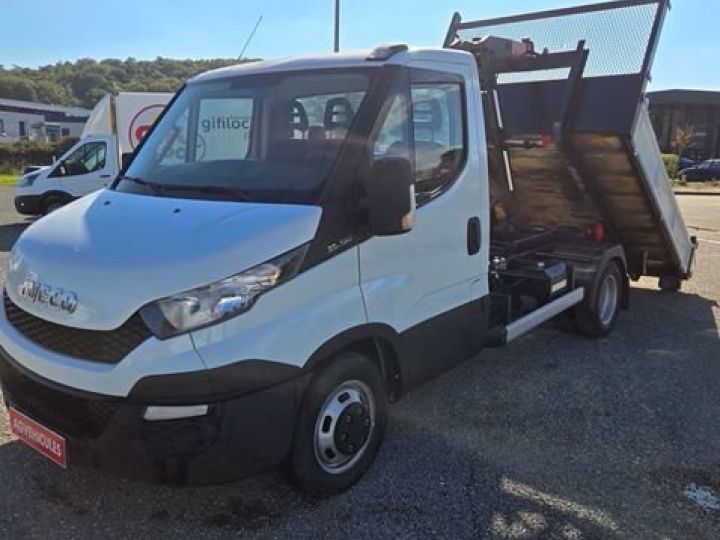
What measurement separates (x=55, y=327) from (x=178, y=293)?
2.25 ft

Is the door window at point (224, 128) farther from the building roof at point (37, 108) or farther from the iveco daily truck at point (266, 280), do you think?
the building roof at point (37, 108)

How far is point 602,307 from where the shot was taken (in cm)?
661

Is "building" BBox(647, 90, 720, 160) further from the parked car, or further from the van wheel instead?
the van wheel

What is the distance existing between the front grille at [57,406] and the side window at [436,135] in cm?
202

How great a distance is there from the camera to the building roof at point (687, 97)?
5403cm

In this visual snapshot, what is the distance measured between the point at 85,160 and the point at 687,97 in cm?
5224

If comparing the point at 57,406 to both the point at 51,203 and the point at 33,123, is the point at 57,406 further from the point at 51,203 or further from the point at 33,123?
the point at 33,123

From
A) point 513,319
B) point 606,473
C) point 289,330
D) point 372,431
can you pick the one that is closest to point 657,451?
point 606,473

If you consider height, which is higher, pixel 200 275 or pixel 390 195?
pixel 390 195

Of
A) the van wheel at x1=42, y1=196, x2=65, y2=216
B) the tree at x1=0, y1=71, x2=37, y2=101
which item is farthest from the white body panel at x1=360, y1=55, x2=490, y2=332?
the tree at x1=0, y1=71, x2=37, y2=101

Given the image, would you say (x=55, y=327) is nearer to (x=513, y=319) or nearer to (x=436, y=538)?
(x=436, y=538)

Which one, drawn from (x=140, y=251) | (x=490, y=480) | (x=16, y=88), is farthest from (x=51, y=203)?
(x=16, y=88)

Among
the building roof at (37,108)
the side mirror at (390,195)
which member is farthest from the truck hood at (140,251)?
the building roof at (37,108)

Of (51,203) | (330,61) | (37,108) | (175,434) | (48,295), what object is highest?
(37,108)
